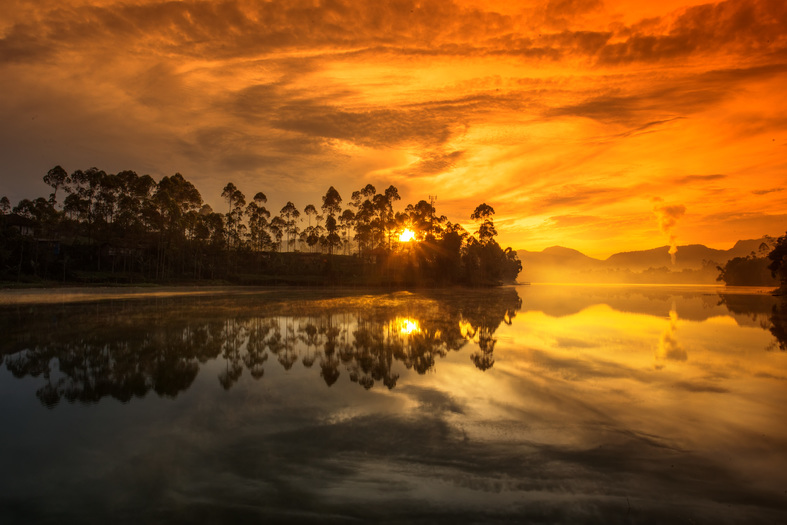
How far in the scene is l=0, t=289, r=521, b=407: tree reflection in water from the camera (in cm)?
1045

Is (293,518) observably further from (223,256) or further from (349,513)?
(223,256)

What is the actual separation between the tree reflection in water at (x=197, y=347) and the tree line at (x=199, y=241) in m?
55.9

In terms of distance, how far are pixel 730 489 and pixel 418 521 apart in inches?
163

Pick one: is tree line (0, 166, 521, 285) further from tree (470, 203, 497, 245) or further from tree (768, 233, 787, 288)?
tree (768, 233, 787, 288)

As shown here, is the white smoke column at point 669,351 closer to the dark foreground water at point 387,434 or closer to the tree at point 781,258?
the dark foreground water at point 387,434

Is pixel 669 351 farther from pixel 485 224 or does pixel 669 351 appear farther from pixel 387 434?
pixel 485 224

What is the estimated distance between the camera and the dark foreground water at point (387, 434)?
15.6 ft

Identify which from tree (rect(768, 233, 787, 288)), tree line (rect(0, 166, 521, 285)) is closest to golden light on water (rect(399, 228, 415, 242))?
tree line (rect(0, 166, 521, 285))

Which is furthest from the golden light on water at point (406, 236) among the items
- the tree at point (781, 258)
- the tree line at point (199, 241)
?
the tree at point (781, 258)

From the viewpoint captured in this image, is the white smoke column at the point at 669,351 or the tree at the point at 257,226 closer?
the white smoke column at the point at 669,351

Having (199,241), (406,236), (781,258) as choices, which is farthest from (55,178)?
(781,258)

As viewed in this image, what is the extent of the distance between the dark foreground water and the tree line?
2639 inches

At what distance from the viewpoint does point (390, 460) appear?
19.2 feet

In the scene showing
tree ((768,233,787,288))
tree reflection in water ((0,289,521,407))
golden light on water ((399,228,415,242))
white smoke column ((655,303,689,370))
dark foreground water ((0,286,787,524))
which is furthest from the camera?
golden light on water ((399,228,415,242))
